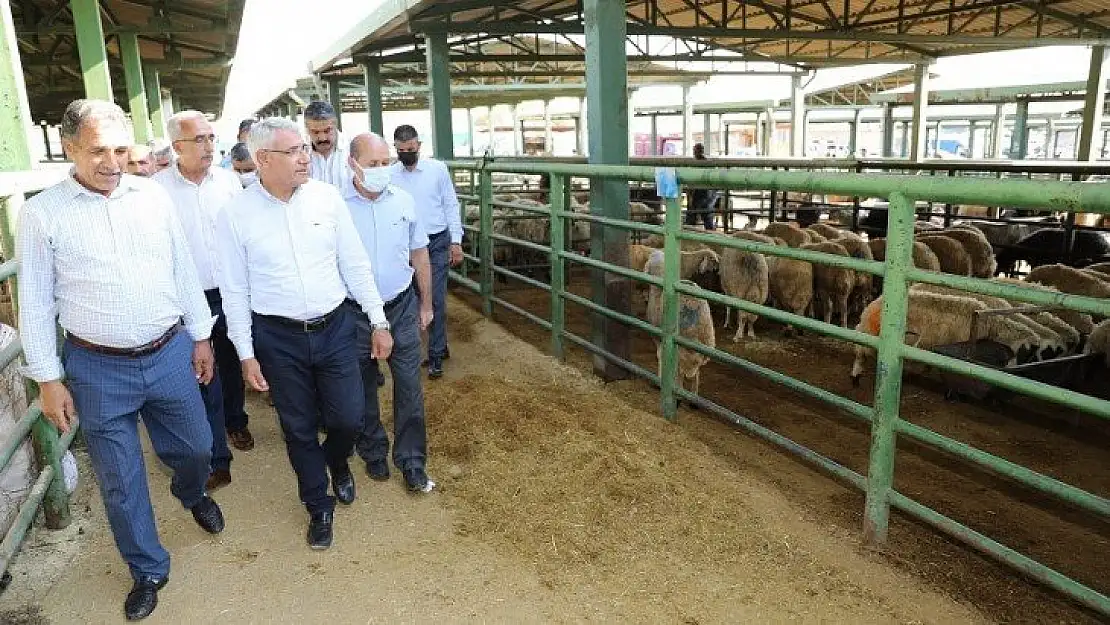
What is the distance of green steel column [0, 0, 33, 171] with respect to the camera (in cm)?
351

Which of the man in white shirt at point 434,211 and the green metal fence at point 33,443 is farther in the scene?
the man in white shirt at point 434,211

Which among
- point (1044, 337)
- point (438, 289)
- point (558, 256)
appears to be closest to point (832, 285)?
point (1044, 337)

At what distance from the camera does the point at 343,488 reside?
389 centimetres

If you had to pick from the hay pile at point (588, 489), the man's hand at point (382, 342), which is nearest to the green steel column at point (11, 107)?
the man's hand at point (382, 342)

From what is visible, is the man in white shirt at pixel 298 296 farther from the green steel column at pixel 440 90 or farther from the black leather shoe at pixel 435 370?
the green steel column at pixel 440 90

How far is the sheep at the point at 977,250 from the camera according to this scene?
8.92 metres

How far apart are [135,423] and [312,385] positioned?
28.1 inches

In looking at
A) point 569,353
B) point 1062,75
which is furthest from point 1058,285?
point 1062,75

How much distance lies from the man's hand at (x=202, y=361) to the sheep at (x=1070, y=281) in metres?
7.05

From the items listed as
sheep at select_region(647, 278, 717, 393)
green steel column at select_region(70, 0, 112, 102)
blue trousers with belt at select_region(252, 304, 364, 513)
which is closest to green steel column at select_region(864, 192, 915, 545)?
sheep at select_region(647, 278, 717, 393)

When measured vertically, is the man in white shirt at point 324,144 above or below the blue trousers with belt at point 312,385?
above

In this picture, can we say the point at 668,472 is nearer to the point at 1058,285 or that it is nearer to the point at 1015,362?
the point at 1015,362

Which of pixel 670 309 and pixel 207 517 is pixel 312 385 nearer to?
pixel 207 517

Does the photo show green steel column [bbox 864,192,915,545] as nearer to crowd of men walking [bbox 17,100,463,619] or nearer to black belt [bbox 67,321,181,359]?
crowd of men walking [bbox 17,100,463,619]
